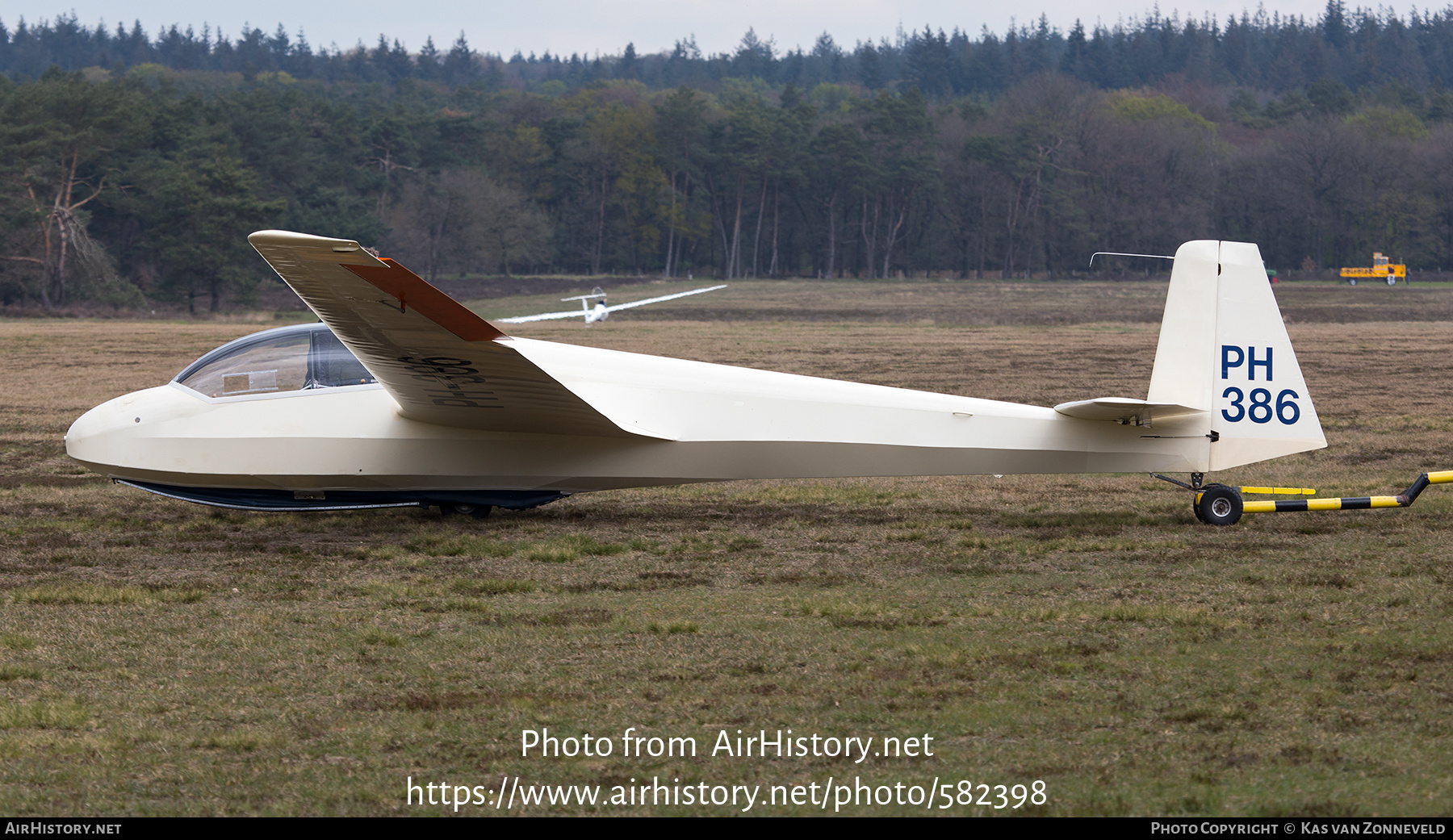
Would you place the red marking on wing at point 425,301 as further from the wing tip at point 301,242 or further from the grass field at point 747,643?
the grass field at point 747,643

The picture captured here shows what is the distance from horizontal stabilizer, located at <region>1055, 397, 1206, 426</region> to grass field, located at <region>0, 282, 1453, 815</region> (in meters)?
0.97

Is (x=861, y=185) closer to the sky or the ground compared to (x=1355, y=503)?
closer to the sky

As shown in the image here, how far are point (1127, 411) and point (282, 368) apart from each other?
704 centimetres

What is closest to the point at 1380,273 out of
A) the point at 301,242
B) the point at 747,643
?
the point at 747,643

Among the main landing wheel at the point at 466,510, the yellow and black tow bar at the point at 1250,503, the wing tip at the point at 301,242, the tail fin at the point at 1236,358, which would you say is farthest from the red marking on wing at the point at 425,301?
the yellow and black tow bar at the point at 1250,503

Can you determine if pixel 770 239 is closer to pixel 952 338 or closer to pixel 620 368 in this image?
pixel 952 338

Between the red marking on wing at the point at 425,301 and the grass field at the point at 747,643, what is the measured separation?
5.84ft

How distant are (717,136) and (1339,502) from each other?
11404 centimetres

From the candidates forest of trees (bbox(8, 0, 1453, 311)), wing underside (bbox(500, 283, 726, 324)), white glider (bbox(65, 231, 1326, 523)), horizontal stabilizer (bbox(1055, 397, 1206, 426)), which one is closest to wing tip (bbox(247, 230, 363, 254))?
white glider (bbox(65, 231, 1326, 523))

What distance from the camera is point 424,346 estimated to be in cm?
916

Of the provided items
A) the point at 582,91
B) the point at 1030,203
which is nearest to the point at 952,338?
the point at 1030,203

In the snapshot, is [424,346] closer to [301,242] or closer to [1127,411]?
[301,242]

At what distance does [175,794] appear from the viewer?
4.90 metres

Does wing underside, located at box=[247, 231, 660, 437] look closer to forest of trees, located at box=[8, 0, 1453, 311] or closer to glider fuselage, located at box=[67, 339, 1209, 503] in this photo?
glider fuselage, located at box=[67, 339, 1209, 503]
